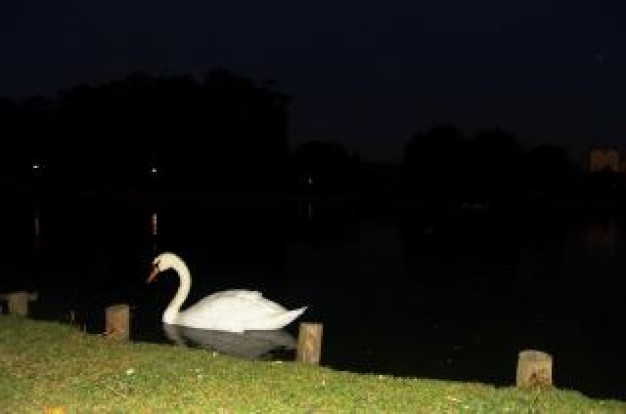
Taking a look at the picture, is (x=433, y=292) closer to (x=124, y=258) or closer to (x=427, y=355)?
(x=427, y=355)

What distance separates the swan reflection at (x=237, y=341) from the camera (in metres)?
18.0

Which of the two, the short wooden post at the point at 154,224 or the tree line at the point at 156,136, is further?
the tree line at the point at 156,136

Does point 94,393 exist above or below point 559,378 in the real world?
above

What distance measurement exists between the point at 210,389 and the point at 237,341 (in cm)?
914

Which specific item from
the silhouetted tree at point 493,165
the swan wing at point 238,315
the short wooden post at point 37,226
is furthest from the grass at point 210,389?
the silhouetted tree at point 493,165

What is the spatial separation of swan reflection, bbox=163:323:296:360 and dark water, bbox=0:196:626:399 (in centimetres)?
44

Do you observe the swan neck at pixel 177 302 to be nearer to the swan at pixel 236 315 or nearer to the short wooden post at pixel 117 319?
the swan at pixel 236 315

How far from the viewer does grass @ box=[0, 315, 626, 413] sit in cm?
920


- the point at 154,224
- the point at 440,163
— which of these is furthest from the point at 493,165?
the point at 154,224

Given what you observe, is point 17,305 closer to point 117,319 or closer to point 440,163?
point 117,319

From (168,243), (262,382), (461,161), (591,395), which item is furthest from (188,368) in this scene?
(461,161)

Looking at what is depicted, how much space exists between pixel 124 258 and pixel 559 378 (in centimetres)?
2283

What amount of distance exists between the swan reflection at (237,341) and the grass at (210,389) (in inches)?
232

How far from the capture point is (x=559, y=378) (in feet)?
53.0
